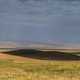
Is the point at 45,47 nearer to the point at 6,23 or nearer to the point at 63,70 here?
the point at 6,23

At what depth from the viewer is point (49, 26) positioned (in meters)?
57.2

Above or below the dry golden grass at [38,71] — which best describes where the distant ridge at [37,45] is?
above

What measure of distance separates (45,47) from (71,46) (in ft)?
10.5

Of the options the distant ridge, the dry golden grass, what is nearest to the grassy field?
the dry golden grass

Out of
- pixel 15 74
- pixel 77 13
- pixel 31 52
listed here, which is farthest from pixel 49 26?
pixel 15 74

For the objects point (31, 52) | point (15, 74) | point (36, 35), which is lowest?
point (15, 74)

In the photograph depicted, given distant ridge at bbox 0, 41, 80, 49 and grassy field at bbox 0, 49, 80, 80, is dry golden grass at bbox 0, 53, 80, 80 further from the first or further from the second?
distant ridge at bbox 0, 41, 80, 49

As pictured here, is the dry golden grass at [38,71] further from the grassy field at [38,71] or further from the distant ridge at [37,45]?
the distant ridge at [37,45]

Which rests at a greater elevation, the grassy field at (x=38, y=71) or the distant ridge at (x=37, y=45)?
the distant ridge at (x=37, y=45)

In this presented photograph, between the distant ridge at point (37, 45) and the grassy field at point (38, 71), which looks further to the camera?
the distant ridge at point (37, 45)

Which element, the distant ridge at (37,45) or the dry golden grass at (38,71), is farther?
the distant ridge at (37,45)

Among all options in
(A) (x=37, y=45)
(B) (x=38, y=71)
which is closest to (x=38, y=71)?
(B) (x=38, y=71)

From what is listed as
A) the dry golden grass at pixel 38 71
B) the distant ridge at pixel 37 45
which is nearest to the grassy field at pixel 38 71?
the dry golden grass at pixel 38 71

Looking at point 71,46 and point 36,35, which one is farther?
point 36,35
